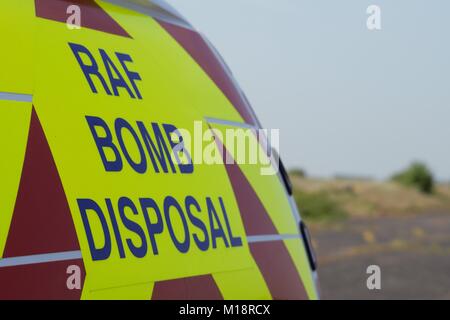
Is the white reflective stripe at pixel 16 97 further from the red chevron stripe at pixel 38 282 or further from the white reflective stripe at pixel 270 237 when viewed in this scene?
the white reflective stripe at pixel 270 237

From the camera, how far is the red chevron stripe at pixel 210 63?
11.6ft

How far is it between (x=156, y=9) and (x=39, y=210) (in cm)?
117

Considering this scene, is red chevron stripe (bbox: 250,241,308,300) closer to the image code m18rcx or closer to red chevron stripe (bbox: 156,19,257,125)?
the image code m18rcx

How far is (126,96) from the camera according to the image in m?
3.02

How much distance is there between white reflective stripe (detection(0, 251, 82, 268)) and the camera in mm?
2387

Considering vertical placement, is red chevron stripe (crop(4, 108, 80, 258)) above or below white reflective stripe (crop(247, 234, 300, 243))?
above

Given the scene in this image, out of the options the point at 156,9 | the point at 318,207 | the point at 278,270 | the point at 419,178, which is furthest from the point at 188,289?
the point at 419,178

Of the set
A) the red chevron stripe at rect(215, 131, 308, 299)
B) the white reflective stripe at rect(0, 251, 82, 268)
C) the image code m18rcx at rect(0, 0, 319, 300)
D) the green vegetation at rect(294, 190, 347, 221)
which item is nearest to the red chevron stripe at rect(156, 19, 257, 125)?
the image code m18rcx at rect(0, 0, 319, 300)

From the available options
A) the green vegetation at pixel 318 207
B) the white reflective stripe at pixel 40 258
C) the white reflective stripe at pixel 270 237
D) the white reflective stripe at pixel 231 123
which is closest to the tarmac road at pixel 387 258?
the green vegetation at pixel 318 207

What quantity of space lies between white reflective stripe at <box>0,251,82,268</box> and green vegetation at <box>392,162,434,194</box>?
4413 cm

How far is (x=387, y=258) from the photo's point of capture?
18672mm

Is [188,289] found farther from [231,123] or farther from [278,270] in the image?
[231,123]

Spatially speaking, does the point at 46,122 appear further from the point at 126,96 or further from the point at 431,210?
the point at 431,210

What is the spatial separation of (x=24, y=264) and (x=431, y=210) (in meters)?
36.8
